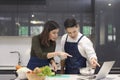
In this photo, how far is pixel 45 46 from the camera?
2711 millimetres

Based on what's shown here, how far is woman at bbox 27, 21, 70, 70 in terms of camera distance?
2600 mm

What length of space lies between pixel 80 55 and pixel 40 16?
1.45 meters

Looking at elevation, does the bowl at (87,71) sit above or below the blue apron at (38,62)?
below

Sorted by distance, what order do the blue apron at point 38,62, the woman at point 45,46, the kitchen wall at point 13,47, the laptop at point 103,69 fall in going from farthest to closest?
1. the kitchen wall at point 13,47
2. the blue apron at point 38,62
3. the woman at point 45,46
4. the laptop at point 103,69

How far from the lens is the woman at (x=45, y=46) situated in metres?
2.60

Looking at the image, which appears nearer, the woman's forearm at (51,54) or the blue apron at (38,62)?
the woman's forearm at (51,54)

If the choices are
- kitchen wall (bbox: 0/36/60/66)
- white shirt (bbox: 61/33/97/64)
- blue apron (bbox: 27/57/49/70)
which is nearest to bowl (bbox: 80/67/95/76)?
white shirt (bbox: 61/33/97/64)

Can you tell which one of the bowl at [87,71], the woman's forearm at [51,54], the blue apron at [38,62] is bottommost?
the bowl at [87,71]

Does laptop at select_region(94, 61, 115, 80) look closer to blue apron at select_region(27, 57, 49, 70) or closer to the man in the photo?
the man

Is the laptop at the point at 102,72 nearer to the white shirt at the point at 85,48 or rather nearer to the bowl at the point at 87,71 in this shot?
the bowl at the point at 87,71

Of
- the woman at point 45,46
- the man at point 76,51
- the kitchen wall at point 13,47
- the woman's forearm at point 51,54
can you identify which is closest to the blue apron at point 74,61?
the man at point 76,51

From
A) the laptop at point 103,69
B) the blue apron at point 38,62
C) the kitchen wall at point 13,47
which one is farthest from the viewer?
the kitchen wall at point 13,47

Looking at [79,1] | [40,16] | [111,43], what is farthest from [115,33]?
[40,16]

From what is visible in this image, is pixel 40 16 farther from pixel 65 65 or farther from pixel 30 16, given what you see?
pixel 65 65
